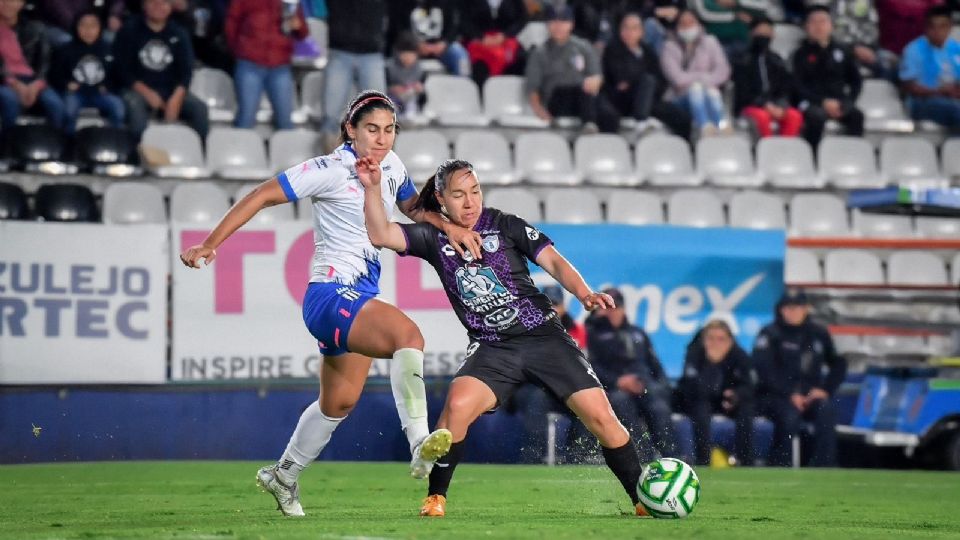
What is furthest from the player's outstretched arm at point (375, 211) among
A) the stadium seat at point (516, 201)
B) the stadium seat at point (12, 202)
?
the stadium seat at point (516, 201)

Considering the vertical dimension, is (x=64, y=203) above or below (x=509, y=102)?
below

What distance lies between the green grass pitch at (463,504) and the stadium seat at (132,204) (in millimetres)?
2728

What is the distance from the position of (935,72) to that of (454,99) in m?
6.47

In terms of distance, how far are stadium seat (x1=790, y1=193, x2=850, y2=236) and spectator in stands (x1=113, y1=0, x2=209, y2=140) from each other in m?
6.96

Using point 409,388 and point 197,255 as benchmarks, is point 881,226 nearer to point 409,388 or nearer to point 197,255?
point 409,388

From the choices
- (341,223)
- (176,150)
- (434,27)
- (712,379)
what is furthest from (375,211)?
(434,27)

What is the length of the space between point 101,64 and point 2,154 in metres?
1.48

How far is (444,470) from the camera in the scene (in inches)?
299

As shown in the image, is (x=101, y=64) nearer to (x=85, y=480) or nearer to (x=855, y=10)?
(x=85, y=480)

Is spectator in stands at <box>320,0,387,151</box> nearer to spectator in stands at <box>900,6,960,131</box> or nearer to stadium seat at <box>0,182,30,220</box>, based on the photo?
stadium seat at <box>0,182,30,220</box>

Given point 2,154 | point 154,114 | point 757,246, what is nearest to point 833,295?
point 757,246

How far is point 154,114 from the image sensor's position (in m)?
16.1

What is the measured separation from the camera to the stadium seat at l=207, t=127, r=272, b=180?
51.6 feet

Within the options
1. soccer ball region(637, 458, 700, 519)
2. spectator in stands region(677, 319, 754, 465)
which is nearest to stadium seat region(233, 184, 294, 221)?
spectator in stands region(677, 319, 754, 465)
